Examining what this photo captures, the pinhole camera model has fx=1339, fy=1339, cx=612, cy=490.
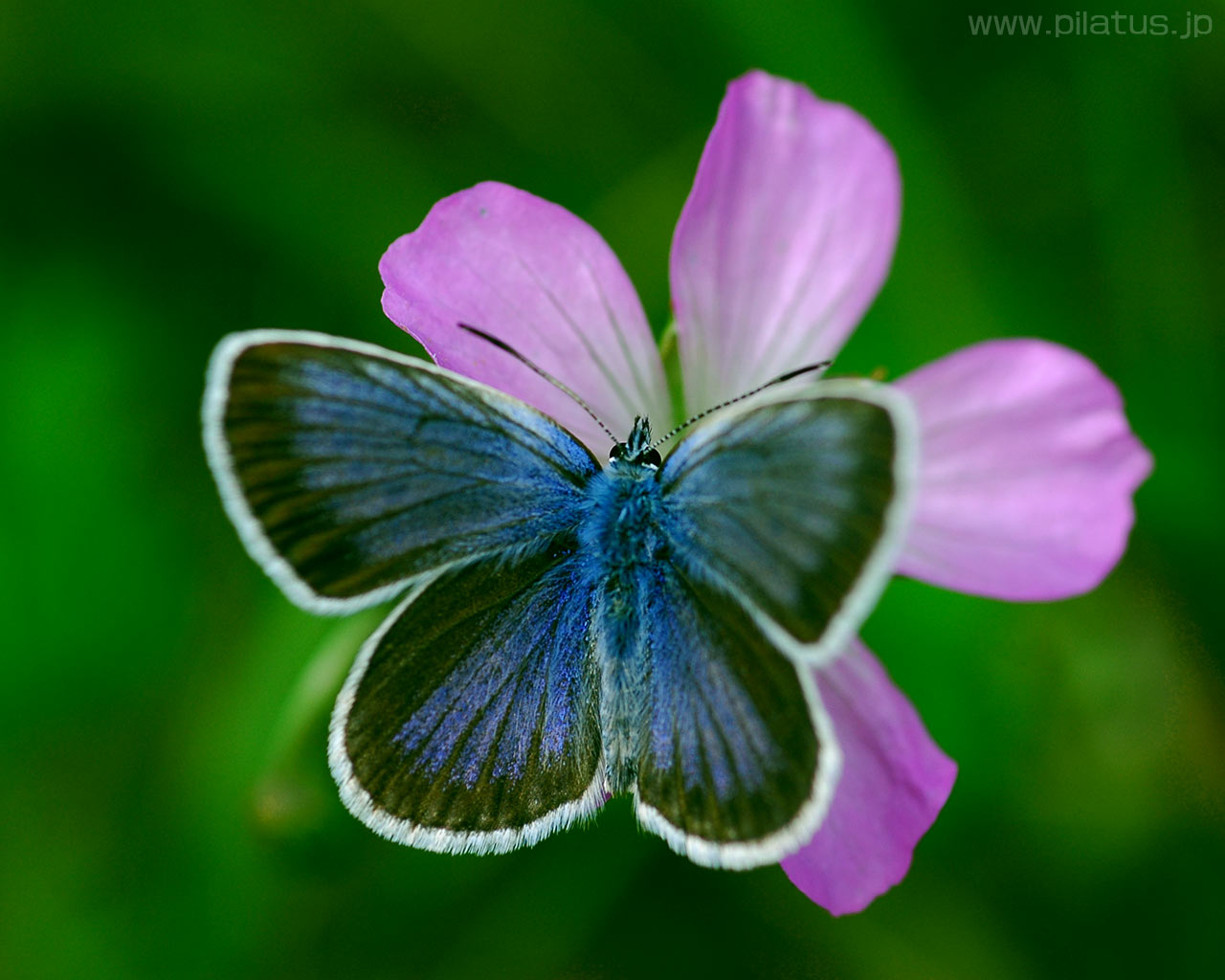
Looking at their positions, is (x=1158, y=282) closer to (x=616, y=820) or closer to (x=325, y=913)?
(x=616, y=820)

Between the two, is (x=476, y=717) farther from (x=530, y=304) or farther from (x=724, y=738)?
(x=530, y=304)

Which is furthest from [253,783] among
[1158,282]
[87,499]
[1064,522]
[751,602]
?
[1158,282]

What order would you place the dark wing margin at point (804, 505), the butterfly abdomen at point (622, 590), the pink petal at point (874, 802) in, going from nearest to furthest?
the dark wing margin at point (804, 505)
the butterfly abdomen at point (622, 590)
the pink petal at point (874, 802)

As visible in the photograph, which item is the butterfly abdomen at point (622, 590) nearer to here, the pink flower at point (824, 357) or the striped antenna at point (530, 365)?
the striped antenna at point (530, 365)

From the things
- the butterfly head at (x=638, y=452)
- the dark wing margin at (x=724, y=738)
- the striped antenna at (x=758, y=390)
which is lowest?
the dark wing margin at (x=724, y=738)

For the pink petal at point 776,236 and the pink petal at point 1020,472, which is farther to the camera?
the pink petal at point 776,236

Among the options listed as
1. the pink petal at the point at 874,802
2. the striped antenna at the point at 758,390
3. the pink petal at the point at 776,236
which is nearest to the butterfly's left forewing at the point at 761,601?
the striped antenna at the point at 758,390

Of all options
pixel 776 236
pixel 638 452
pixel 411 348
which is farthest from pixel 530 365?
pixel 411 348

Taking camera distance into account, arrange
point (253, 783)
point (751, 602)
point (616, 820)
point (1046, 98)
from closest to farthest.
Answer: point (751, 602) → point (253, 783) → point (616, 820) → point (1046, 98)
